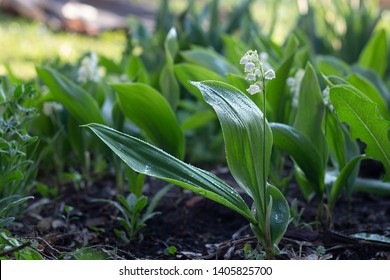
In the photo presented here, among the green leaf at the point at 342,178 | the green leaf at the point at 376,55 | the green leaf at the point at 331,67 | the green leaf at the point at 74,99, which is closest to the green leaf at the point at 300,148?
the green leaf at the point at 342,178

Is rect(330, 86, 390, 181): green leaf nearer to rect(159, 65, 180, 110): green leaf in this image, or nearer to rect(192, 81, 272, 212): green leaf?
rect(192, 81, 272, 212): green leaf

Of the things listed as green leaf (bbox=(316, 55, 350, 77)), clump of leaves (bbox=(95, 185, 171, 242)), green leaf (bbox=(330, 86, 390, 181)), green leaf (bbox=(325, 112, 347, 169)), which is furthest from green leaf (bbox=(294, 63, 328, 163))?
green leaf (bbox=(316, 55, 350, 77))

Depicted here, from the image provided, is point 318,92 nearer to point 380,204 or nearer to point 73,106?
point 380,204

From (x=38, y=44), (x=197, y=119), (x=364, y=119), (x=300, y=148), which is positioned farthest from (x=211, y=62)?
(x=38, y=44)

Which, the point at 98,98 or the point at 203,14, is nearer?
the point at 98,98

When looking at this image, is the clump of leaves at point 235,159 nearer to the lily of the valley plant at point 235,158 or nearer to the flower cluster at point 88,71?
the lily of the valley plant at point 235,158
